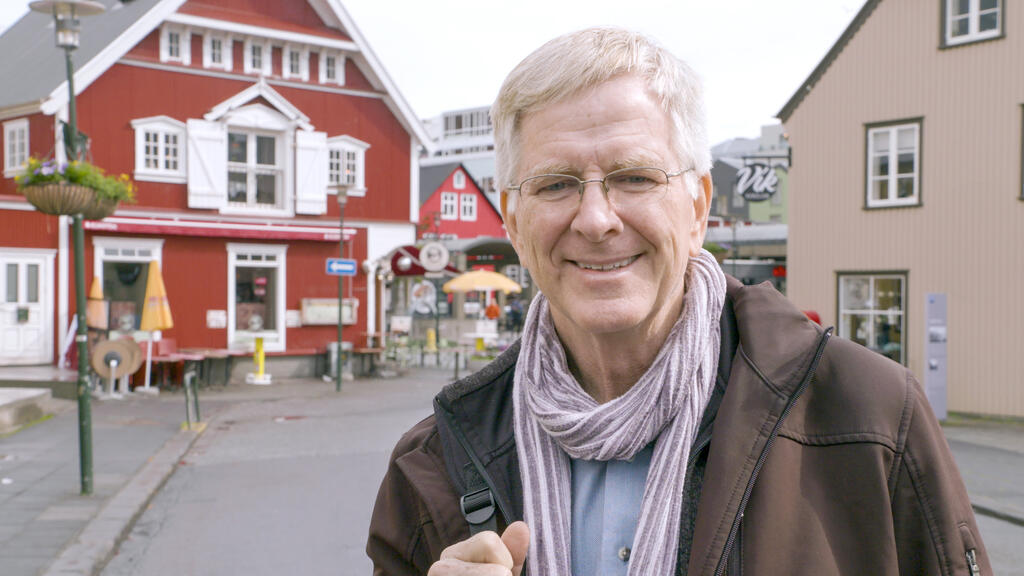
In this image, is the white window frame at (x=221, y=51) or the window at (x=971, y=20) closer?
the window at (x=971, y=20)

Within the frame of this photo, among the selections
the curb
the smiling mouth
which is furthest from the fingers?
the curb

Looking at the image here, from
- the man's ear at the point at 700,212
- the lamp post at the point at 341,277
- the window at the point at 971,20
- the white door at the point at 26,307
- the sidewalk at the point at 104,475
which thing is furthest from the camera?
the lamp post at the point at 341,277

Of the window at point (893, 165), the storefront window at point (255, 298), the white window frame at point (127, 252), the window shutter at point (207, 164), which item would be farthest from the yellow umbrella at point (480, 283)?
the window at point (893, 165)

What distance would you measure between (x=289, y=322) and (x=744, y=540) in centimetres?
2115

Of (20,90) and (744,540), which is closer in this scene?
(744,540)

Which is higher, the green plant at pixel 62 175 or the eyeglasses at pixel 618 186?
the green plant at pixel 62 175

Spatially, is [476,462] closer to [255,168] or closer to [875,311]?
[875,311]

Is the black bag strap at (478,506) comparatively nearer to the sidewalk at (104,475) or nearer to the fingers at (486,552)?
the fingers at (486,552)

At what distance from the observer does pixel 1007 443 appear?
12.9m

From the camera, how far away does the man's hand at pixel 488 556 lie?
4.96ft

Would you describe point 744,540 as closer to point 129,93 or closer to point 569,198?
point 569,198

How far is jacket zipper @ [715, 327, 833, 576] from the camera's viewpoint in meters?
1.58

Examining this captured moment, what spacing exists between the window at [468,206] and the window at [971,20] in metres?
40.7

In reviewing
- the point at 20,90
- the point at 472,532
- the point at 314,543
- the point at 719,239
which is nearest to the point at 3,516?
the point at 314,543
